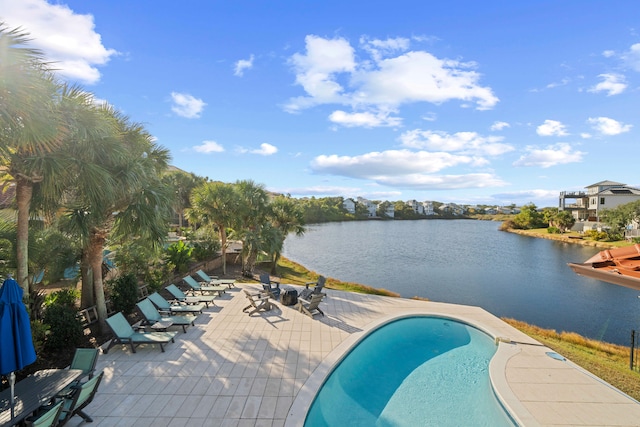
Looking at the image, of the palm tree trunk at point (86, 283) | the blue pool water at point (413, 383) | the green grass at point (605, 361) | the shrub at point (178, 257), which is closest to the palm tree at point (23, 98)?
the palm tree trunk at point (86, 283)

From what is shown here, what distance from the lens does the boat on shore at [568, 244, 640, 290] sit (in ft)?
11.4

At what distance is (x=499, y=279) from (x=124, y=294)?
2594cm

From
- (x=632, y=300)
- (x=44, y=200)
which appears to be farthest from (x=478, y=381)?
(x=632, y=300)

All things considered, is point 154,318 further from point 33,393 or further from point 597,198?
point 597,198

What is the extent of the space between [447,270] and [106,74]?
90.4 ft

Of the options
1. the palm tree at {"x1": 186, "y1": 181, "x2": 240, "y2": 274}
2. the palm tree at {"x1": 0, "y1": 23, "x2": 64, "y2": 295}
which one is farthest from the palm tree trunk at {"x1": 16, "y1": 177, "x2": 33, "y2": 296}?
the palm tree at {"x1": 186, "y1": 181, "x2": 240, "y2": 274}

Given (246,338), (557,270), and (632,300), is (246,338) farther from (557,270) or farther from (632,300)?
(557,270)

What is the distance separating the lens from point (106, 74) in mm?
9492

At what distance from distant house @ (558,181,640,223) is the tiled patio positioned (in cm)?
5986

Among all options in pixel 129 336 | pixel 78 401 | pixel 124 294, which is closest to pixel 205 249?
pixel 124 294

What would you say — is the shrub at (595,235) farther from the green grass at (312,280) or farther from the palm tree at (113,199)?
the palm tree at (113,199)

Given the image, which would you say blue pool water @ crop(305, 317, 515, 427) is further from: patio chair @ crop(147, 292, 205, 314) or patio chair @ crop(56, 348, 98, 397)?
patio chair @ crop(147, 292, 205, 314)

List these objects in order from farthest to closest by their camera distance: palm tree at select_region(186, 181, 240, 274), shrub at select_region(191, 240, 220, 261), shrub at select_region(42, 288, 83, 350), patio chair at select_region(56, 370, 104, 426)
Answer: shrub at select_region(191, 240, 220, 261), palm tree at select_region(186, 181, 240, 274), shrub at select_region(42, 288, 83, 350), patio chair at select_region(56, 370, 104, 426)

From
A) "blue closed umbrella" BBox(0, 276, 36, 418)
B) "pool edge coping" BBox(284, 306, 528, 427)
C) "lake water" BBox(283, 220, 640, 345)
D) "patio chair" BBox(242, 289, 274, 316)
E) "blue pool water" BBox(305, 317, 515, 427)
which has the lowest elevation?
"lake water" BBox(283, 220, 640, 345)
